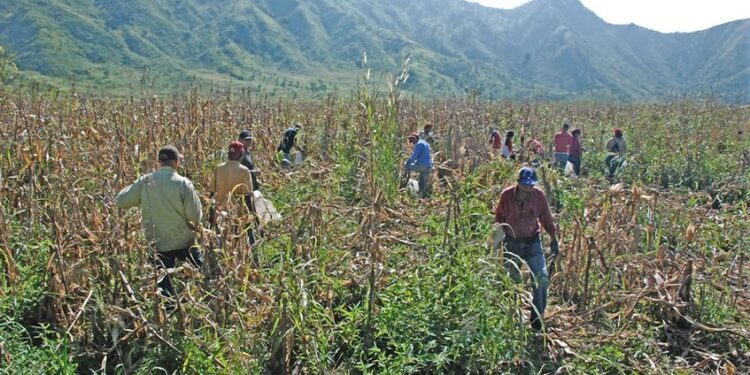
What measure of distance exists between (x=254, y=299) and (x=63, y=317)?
1.30 m

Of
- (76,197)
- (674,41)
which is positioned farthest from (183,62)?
(674,41)

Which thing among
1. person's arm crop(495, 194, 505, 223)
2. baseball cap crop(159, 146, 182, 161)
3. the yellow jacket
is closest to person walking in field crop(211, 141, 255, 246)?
the yellow jacket

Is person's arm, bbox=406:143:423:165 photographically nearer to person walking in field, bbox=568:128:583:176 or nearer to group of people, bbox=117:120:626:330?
group of people, bbox=117:120:626:330

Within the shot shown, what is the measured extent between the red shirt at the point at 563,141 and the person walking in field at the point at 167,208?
26.8 feet

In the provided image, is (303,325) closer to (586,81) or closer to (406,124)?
(406,124)

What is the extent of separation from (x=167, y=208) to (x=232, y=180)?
1.18 m

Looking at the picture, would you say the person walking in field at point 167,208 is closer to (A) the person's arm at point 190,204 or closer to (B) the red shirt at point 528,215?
(A) the person's arm at point 190,204

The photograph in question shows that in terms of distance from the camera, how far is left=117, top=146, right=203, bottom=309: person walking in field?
13.4 feet

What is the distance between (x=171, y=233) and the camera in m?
4.18

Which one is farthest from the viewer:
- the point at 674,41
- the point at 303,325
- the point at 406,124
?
the point at 674,41

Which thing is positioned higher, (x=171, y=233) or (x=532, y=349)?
(x=171, y=233)

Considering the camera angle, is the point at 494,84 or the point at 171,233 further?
the point at 494,84

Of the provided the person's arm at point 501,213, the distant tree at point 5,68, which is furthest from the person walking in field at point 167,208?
the distant tree at point 5,68

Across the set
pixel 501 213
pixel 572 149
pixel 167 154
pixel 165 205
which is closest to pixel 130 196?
pixel 165 205
